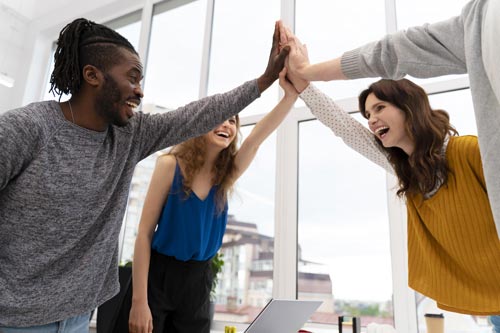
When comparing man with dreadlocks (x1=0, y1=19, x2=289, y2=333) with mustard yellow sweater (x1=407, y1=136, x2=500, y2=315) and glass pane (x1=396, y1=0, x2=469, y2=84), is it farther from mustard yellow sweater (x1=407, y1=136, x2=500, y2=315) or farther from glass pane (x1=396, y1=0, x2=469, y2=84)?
glass pane (x1=396, y1=0, x2=469, y2=84)

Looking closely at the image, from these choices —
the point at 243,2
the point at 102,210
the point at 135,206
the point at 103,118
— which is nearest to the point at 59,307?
the point at 102,210

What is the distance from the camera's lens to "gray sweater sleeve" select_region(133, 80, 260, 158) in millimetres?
1194

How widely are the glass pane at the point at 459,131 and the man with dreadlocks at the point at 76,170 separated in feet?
3.69

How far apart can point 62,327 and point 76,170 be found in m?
0.40

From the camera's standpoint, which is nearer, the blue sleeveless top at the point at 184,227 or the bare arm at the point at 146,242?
the bare arm at the point at 146,242

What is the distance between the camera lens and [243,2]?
289 centimetres

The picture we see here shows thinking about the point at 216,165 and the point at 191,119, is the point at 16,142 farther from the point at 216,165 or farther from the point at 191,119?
the point at 216,165

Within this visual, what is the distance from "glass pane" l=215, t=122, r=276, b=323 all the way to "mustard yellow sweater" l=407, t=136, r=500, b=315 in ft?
3.44

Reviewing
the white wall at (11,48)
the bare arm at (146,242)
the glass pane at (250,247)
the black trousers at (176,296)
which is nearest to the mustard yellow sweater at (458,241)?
the black trousers at (176,296)

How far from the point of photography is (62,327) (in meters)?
0.96

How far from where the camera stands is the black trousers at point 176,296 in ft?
4.78

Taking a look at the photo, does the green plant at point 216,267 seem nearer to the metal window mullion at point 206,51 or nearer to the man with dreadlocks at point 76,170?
the man with dreadlocks at point 76,170

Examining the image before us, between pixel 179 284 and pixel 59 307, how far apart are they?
0.57m

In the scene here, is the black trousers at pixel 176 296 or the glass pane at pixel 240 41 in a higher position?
the glass pane at pixel 240 41
